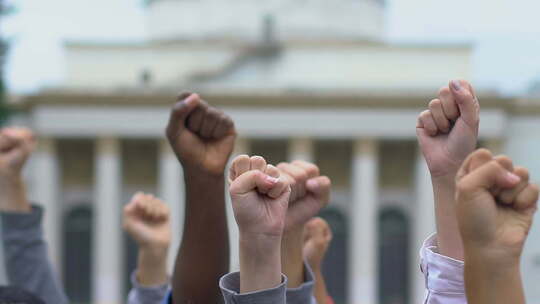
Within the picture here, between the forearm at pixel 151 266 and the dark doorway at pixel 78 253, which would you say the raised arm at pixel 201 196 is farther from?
the dark doorway at pixel 78 253

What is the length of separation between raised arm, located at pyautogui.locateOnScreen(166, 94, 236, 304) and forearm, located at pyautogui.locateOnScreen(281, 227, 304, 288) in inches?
8.8

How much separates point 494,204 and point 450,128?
1.99ft

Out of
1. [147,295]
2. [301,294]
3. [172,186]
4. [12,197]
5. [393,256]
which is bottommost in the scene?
[393,256]

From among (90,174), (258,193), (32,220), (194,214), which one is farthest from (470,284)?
(90,174)

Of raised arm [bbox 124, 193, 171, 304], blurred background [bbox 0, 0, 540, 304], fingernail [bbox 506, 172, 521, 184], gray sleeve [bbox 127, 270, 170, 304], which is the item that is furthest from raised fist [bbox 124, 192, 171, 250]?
blurred background [bbox 0, 0, 540, 304]

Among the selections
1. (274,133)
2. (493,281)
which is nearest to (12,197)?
(493,281)

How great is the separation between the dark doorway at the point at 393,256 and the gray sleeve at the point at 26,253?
2398cm

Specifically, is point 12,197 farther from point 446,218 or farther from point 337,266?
point 337,266

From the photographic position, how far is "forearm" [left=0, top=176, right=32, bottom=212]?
348 centimetres

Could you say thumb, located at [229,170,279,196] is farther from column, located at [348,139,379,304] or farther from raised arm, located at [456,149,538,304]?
column, located at [348,139,379,304]

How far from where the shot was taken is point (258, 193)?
77.5 inches

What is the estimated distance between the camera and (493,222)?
66.0 inches

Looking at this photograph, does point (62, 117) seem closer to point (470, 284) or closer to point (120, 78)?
point (120, 78)

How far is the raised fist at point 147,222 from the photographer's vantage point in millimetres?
3361
